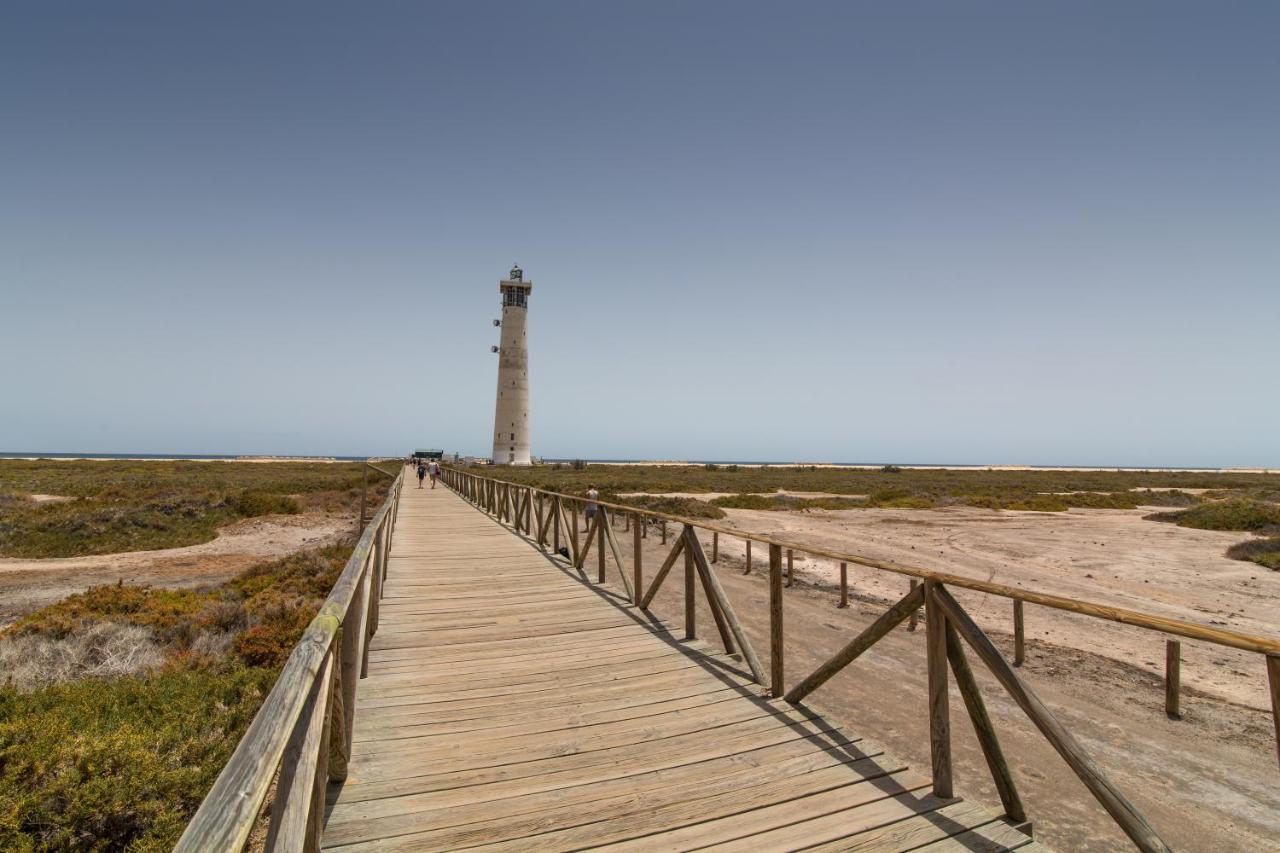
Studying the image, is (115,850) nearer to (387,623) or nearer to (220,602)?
(387,623)

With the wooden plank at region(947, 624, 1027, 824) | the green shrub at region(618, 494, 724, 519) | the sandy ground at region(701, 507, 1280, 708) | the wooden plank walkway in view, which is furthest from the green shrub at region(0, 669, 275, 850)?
the green shrub at region(618, 494, 724, 519)

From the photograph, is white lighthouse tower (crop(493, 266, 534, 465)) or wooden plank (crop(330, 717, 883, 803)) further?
white lighthouse tower (crop(493, 266, 534, 465))

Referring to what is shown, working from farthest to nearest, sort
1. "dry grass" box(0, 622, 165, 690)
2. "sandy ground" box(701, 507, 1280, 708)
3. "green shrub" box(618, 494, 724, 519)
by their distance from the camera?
"green shrub" box(618, 494, 724, 519) < "sandy ground" box(701, 507, 1280, 708) < "dry grass" box(0, 622, 165, 690)

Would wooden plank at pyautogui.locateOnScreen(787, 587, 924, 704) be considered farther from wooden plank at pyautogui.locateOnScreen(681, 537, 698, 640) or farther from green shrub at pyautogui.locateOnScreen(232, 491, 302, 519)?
green shrub at pyautogui.locateOnScreen(232, 491, 302, 519)

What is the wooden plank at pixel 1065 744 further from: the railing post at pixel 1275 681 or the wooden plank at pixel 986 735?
the railing post at pixel 1275 681

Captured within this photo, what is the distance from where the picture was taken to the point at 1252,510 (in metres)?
24.0

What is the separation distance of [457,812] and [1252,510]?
33.1m

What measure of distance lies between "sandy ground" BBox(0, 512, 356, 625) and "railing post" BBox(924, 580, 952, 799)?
1542 cm

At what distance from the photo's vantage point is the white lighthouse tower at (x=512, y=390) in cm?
5334

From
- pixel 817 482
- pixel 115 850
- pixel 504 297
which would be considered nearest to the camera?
pixel 115 850

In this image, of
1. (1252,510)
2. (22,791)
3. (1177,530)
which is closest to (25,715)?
(22,791)

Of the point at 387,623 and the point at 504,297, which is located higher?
the point at 504,297

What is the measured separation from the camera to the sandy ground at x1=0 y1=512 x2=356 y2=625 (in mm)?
13358

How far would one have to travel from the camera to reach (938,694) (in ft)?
11.3
